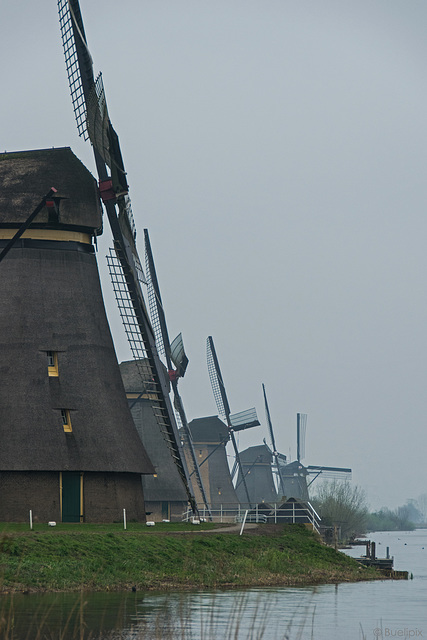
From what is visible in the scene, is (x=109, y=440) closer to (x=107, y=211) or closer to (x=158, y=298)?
(x=107, y=211)

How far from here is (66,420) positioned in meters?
32.8

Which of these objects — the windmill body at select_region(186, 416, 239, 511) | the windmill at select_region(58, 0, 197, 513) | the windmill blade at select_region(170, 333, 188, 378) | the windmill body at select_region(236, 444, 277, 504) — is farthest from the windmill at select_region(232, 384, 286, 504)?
the windmill at select_region(58, 0, 197, 513)

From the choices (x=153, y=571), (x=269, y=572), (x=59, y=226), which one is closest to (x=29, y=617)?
(x=153, y=571)

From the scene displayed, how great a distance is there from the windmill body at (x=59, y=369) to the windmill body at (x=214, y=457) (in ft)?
172

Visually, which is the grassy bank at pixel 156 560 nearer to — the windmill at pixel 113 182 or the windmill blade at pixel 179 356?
the windmill at pixel 113 182

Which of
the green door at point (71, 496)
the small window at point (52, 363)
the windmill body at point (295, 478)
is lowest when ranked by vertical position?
the windmill body at point (295, 478)

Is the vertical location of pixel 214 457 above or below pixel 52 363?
below

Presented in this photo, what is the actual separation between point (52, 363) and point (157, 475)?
27.3m

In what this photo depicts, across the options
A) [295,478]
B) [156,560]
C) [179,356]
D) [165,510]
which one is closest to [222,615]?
[156,560]

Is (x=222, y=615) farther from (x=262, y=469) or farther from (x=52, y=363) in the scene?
(x=262, y=469)

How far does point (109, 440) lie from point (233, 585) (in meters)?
8.27

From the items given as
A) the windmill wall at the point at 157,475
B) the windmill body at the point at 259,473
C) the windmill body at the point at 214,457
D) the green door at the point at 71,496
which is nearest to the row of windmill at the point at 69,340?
the green door at the point at 71,496

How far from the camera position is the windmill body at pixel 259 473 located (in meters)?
116

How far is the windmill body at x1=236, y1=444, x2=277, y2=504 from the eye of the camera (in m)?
116
